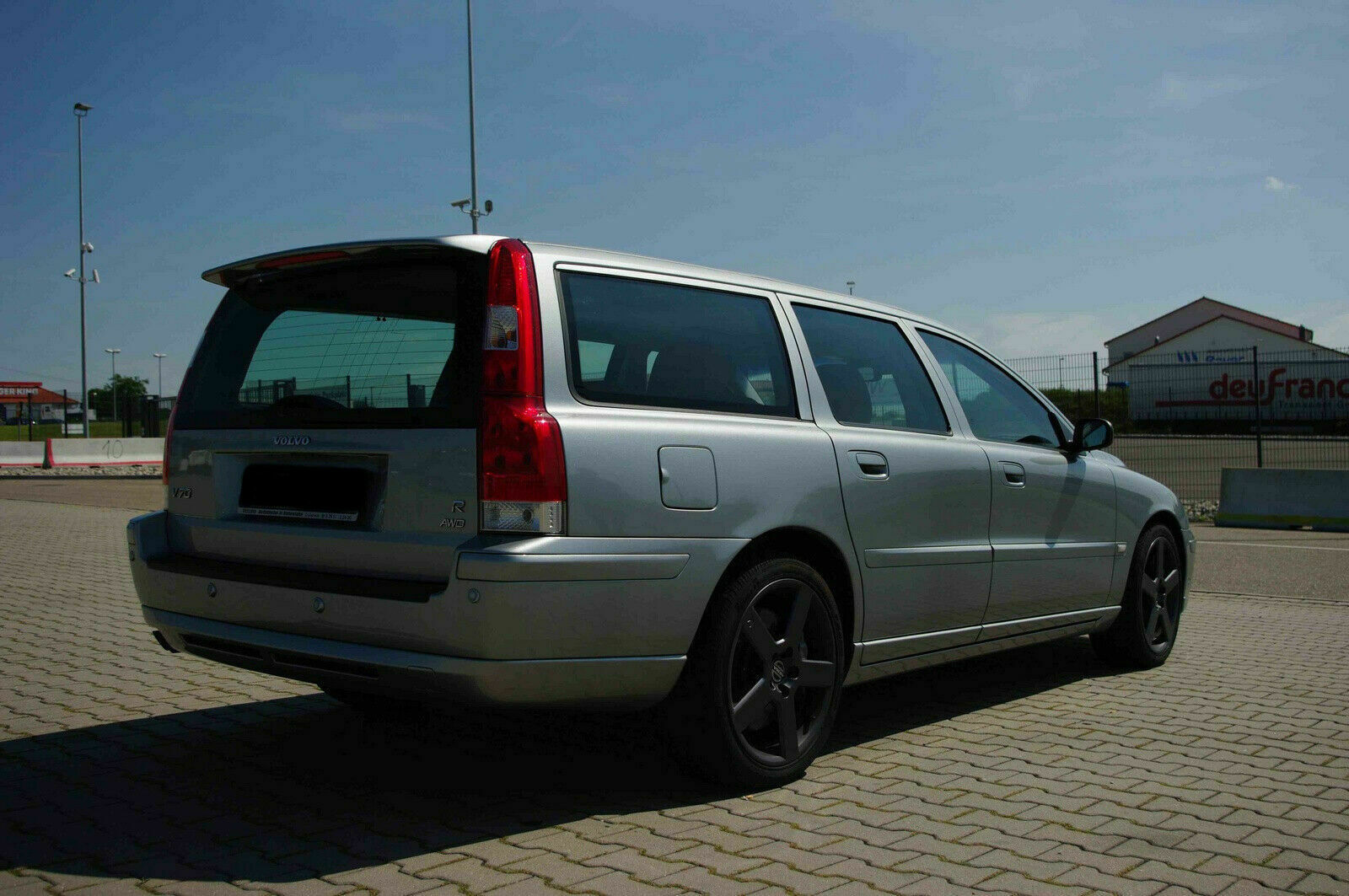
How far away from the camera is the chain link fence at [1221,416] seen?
2156 centimetres

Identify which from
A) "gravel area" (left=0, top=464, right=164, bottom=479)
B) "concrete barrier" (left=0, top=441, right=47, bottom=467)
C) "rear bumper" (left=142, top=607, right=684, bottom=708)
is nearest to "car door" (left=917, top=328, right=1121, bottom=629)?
"rear bumper" (left=142, top=607, right=684, bottom=708)

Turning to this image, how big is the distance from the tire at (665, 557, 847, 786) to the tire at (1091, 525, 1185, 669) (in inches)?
101

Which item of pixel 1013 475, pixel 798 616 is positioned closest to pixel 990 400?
pixel 1013 475

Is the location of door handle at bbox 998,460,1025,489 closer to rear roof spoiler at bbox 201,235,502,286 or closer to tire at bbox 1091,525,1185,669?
tire at bbox 1091,525,1185,669

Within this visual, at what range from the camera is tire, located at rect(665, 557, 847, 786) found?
374cm

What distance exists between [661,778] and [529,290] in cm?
177

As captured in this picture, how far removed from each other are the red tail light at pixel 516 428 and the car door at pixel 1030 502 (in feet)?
7.72

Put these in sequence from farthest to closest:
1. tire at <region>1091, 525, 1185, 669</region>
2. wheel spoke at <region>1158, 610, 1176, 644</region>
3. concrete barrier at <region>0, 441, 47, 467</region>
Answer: concrete barrier at <region>0, 441, 47, 467</region>
wheel spoke at <region>1158, 610, 1176, 644</region>
tire at <region>1091, 525, 1185, 669</region>


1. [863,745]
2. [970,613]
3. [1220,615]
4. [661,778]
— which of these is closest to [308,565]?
[661,778]

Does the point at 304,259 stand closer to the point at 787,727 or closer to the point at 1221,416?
the point at 787,727

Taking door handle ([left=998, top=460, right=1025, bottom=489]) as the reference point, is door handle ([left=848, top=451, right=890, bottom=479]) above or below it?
above

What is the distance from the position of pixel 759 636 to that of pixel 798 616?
0.21m

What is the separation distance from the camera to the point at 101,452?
118 feet

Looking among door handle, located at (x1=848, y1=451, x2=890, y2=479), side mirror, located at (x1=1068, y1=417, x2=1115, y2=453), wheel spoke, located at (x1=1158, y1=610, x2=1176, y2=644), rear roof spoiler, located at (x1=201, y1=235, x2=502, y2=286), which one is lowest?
wheel spoke, located at (x1=1158, y1=610, x2=1176, y2=644)
